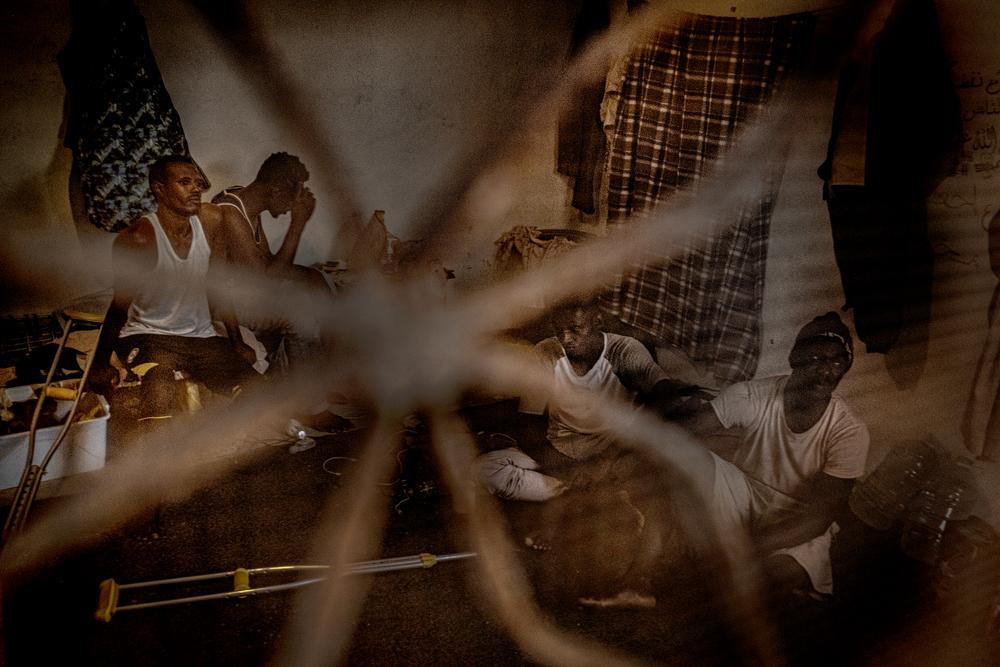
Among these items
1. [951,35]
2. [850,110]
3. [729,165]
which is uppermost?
[951,35]

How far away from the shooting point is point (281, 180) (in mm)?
3393

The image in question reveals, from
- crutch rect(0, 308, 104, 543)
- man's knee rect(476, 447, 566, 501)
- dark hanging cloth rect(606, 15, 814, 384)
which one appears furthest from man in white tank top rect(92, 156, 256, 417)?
dark hanging cloth rect(606, 15, 814, 384)

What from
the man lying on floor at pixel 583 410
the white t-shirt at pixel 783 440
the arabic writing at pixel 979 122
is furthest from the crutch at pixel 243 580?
the arabic writing at pixel 979 122

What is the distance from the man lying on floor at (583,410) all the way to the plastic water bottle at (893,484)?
1.09 meters

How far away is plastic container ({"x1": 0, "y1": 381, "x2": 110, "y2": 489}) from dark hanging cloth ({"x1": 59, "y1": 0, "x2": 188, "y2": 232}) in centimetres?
104

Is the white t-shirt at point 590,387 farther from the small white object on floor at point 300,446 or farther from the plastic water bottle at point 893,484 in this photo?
the small white object on floor at point 300,446

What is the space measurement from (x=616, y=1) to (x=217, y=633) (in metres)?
3.80

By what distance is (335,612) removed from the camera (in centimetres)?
305

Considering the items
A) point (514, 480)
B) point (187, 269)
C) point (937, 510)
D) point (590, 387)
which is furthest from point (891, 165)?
point (187, 269)

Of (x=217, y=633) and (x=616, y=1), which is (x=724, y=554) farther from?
(x=616, y=1)

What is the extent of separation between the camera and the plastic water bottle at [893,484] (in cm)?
331

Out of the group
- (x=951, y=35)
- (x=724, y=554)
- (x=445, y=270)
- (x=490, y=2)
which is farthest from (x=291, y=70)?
(x=724, y=554)

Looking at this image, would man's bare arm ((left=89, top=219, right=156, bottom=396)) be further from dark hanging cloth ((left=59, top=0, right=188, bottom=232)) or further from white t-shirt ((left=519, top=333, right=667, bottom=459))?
white t-shirt ((left=519, top=333, right=667, bottom=459))

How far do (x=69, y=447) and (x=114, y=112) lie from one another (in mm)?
1826
